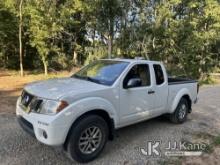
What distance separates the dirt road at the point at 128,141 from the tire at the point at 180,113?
141 millimetres

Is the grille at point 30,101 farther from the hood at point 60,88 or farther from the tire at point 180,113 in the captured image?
the tire at point 180,113

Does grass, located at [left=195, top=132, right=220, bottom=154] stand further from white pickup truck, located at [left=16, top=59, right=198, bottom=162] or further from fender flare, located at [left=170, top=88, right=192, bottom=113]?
white pickup truck, located at [left=16, top=59, right=198, bottom=162]

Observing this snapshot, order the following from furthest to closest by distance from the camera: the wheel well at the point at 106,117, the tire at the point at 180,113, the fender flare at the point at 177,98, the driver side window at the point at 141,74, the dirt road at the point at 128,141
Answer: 1. the tire at the point at 180,113
2. the fender flare at the point at 177,98
3. the driver side window at the point at 141,74
4. the dirt road at the point at 128,141
5. the wheel well at the point at 106,117

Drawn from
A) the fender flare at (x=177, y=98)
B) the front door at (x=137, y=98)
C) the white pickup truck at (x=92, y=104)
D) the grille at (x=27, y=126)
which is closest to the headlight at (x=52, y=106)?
the white pickup truck at (x=92, y=104)

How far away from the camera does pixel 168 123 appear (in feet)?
22.0

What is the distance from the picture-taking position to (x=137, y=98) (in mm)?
5117

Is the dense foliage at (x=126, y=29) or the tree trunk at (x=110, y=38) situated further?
the tree trunk at (x=110, y=38)

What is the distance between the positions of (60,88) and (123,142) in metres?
1.81

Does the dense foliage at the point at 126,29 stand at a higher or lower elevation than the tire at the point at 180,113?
higher

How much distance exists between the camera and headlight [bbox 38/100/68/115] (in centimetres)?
389

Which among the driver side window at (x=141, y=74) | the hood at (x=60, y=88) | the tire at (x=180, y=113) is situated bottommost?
→ the tire at (x=180, y=113)

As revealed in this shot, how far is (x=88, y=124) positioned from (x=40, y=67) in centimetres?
→ 1627

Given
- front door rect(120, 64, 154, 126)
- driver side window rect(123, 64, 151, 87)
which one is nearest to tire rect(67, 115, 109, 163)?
front door rect(120, 64, 154, 126)

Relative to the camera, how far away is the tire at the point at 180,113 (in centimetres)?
653
